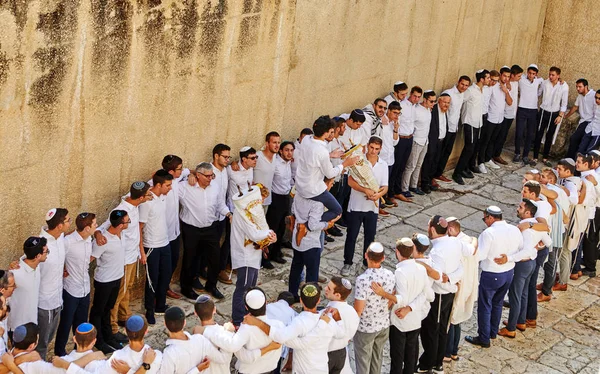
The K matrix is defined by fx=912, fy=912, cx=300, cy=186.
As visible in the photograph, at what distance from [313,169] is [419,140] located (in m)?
3.45

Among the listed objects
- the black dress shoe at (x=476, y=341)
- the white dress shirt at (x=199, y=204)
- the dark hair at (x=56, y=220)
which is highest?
the dark hair at (x=56, y=220)

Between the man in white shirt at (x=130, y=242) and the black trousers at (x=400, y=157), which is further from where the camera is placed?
the black trousers at (x=400, y=157)

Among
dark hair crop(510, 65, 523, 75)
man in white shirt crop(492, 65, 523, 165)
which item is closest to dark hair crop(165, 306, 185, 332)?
man in white shirt crop(492, 65, 523, 165)

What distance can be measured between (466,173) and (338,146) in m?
3.77

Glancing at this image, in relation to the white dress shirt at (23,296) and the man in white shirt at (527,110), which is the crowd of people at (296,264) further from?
the man in white shirt at (527,110)

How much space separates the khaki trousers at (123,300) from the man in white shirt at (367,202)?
2802mm

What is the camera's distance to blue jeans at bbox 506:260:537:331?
974 cm

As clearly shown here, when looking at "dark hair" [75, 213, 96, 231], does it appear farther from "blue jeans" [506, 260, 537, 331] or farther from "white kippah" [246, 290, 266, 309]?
"blue jeans" [506, 260, 537, 331]

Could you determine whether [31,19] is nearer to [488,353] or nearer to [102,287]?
[102,287]

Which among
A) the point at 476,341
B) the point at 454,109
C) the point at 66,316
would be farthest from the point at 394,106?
the point at 66,316

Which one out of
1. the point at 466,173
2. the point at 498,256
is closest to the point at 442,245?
the point at 498,256

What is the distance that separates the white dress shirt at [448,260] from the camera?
28.2ft

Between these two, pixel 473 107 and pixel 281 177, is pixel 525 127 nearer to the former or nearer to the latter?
pixel 473 107

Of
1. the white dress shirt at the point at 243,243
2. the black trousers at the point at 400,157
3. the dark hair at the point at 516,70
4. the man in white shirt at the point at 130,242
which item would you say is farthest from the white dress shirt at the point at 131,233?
the dark hair at the point at 516,70
